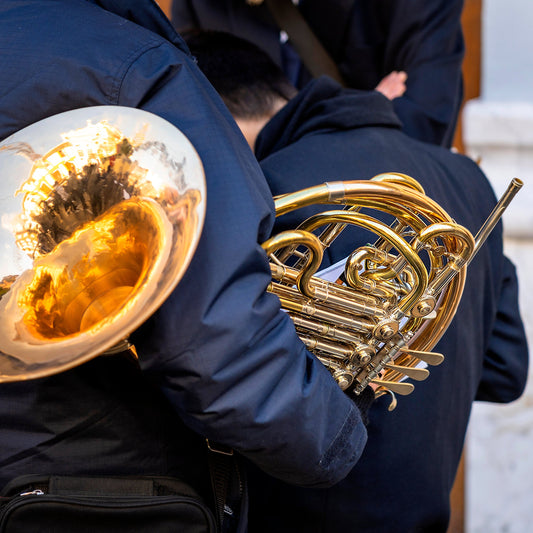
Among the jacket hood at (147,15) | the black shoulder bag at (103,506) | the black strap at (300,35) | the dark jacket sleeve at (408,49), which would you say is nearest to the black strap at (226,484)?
the black shoulder bag at (103,506)

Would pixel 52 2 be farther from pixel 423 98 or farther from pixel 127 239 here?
pixel 423 98

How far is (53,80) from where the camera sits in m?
0.93

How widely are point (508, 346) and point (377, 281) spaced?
0.72m

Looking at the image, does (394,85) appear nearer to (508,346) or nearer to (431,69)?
(431,69)

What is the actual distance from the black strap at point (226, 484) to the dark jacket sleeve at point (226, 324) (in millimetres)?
127

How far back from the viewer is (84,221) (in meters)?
0.93

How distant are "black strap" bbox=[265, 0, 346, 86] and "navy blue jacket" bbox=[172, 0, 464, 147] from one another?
0.25 feet

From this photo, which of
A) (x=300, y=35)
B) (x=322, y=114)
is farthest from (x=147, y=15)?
(x=300, y=35)

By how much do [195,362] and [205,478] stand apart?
34cm

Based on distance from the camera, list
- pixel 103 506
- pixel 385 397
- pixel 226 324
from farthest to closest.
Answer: pixel 385 397
pixel 103 506
pixel 226 324

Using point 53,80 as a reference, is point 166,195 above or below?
below

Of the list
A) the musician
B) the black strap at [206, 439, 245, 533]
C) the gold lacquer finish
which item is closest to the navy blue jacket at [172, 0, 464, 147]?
the musician

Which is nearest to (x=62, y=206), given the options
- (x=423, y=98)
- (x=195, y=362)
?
(x=195, y=362)

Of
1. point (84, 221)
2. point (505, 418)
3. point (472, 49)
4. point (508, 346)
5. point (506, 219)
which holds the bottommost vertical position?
point (505, 418)
